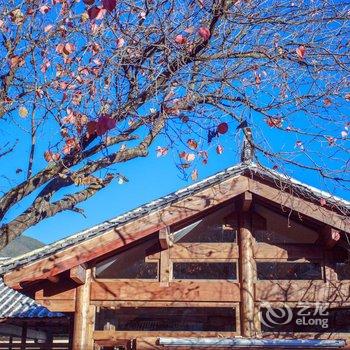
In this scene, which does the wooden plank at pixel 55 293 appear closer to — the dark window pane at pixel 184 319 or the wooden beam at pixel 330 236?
the dark window pane at pixel 184 319

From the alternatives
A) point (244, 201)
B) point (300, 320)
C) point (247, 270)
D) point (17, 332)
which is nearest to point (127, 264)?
point (247, 270)

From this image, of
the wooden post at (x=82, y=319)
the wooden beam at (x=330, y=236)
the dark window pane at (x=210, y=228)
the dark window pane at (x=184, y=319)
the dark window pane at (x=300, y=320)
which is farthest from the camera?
the dark window pane at (x=184, y=319)

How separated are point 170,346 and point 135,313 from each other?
106 inches

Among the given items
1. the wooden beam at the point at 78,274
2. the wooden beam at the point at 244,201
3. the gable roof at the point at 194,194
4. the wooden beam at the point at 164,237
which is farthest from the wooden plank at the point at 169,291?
the wooden beam at the point at 244,201

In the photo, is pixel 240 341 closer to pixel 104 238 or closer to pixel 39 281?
pixel 104 238

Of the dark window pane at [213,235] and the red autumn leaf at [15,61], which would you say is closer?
the red autumn leaf at [15,61]

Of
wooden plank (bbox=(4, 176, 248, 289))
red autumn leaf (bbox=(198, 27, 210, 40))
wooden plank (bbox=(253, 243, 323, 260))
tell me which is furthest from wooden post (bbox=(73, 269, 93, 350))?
red autumn leaf (bbox=(198, 27, 210, 40))

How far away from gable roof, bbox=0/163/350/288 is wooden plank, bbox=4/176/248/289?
0.17 feet

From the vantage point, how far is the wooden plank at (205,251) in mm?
8391

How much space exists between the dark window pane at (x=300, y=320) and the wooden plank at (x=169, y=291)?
3.09 feet

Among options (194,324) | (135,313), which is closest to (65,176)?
(135,313)

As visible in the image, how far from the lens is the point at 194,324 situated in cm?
1064

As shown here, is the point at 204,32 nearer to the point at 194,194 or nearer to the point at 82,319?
the point at 194,194

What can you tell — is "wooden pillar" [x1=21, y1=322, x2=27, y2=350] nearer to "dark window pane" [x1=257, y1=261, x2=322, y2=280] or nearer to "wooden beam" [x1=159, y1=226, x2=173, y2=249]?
"wooden beam" [x1=159, y1=226, x2=173, y2=249]
